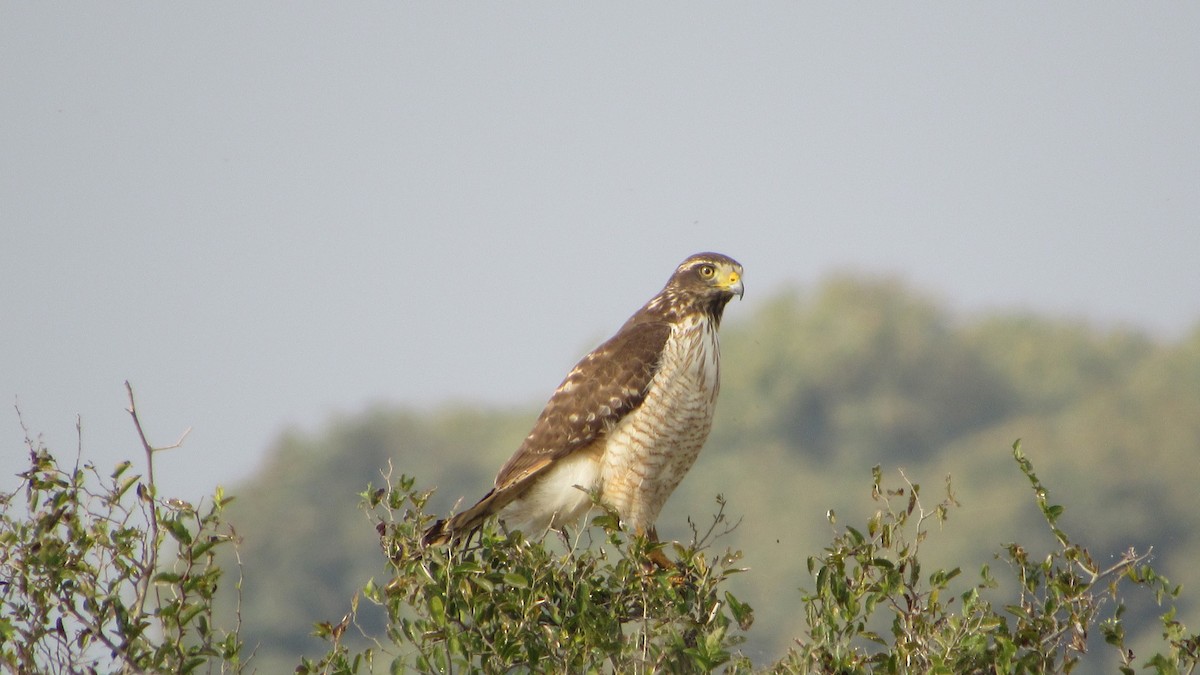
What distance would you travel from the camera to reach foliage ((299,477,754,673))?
155 inches

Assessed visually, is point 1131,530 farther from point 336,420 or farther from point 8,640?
Answer: point 8,640

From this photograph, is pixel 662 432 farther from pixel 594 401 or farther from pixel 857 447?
pixel 857 447

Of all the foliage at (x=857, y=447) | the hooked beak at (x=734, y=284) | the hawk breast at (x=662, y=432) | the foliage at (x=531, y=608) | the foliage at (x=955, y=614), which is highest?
the foliage at (x=857, y=447)

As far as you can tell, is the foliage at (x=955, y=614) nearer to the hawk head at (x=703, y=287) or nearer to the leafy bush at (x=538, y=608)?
the leafy bush at (x=538, y=608)

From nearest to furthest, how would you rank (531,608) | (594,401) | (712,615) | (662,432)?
(531,608), (712,615), (662,432), (594,401)

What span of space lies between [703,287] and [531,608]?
276cm

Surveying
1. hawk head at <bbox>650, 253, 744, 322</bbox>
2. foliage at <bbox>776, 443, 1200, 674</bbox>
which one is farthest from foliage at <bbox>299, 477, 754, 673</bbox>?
hawk head at <bbox>650, 253, 744, 322</bbox>

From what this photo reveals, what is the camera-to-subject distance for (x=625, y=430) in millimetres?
6070

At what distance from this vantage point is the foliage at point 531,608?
394 cm

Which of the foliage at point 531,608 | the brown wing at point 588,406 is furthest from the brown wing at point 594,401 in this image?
the foliage at point 531,608

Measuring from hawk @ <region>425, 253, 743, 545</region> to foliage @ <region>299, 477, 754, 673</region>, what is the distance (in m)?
1.63

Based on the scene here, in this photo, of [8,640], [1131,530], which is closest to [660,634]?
[8,640]

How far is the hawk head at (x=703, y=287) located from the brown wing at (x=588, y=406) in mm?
161

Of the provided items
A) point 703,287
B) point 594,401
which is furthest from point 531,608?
point 703,287
